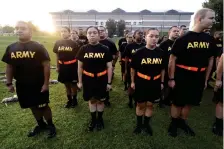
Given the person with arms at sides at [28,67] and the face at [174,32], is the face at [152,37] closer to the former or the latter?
the face at [174,32]

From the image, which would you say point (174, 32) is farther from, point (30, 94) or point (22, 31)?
point (30, 94)

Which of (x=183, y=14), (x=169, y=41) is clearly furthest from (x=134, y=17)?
(x=169, y=41)

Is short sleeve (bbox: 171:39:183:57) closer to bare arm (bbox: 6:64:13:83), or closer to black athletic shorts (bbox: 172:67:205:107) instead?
black athletic shorts (bbox: 172:67:205:107)

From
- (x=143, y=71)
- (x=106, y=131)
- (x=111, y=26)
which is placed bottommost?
Result: (x=106, y=131)

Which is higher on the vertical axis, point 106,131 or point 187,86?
point 187,86

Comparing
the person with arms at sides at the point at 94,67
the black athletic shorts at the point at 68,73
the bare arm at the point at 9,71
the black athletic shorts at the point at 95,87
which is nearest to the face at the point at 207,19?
the person with arms at sides at the point at 94,67

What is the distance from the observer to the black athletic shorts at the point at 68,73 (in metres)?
5.00

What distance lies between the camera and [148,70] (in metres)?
3.51

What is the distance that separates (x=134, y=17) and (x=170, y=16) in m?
17.1

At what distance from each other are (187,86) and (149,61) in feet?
3.03

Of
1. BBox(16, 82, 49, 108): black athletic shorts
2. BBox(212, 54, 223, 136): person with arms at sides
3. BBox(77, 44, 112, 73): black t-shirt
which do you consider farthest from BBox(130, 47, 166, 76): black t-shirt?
BBox(16, 82, 49, 108): black athletic shorts

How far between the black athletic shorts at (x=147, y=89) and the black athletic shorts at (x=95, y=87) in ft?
2.41

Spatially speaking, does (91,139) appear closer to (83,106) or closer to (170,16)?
(83,106)

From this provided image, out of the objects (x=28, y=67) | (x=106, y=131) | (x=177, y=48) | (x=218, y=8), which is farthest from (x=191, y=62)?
(x=218, y=8)
